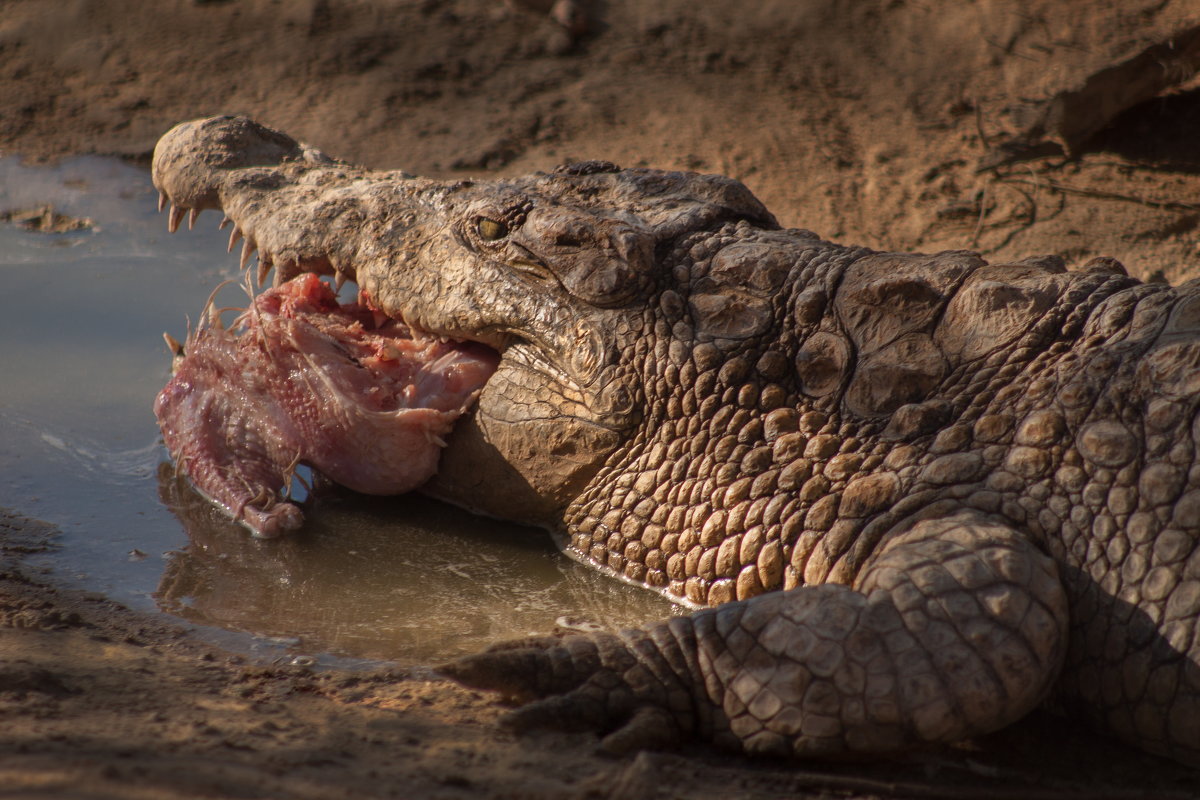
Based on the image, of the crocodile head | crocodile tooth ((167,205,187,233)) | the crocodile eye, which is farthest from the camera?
crocodile tooth ((167,205,187,233))

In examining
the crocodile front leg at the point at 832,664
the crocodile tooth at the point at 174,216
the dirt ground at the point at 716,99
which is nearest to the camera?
the crocodile front leg at the point at 832,664

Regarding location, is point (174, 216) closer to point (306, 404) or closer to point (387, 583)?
point (306, 404)

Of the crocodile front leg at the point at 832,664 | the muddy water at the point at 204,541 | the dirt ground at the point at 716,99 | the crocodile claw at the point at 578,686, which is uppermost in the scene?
the dirt ground at the point at 716,99

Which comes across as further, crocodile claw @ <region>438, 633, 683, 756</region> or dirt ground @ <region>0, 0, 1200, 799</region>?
dirt ground @ <region>0, 0, 1200, 799</region>

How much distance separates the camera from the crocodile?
260cm

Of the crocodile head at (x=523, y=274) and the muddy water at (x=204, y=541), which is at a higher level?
the crocodile head at (x=523, y=274)

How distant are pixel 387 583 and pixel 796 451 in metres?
1.35

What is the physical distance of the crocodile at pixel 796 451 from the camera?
2.60m

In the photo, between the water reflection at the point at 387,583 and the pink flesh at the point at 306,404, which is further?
the pink flesh at the point at 306,404

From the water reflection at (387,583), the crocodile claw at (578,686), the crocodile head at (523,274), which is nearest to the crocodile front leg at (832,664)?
the crocodile claw at (578,686)

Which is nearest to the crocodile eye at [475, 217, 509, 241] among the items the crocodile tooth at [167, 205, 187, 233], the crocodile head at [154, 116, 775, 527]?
the crocodile head at [154, 116, 775, 527]

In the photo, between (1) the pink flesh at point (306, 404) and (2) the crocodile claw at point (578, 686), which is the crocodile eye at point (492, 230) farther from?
(2) the crocodile claw at point (578, 686)

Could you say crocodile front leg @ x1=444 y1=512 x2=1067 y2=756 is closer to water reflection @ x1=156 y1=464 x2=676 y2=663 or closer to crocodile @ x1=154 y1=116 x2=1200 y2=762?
crocodile @ x1=154 y1=116 x2=1200 y2=762

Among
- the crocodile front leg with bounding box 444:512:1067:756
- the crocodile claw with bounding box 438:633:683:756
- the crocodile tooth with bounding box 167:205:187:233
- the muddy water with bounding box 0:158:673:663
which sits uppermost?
the crocodile tooth with bounding box 167:205:187:233
